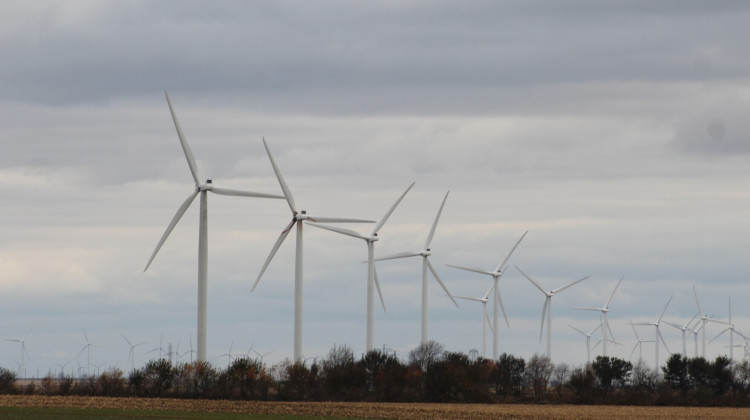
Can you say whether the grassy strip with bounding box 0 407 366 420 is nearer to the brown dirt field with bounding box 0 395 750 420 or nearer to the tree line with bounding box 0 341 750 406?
the brown dirt field with bounding box 0 395 750 420

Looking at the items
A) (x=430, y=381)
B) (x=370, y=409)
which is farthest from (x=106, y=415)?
(x=430, y=381)

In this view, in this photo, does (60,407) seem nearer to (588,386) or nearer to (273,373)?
(273,373)

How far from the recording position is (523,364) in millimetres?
142125

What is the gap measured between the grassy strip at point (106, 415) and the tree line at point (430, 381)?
797 inches

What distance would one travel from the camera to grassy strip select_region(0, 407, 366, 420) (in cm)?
8672

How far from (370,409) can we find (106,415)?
22.6 m

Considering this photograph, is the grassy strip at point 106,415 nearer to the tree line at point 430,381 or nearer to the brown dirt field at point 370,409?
the brown dirt field at point 370,409

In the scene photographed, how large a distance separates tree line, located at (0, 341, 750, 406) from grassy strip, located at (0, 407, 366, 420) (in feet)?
66.4

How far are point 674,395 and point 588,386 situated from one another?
9.64 m

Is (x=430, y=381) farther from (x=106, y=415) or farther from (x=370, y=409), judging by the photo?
(x=106, y=415)

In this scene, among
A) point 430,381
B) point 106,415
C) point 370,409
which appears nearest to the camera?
point 106,415

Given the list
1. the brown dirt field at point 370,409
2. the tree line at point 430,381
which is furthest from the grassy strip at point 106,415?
the tree line at point 430,381

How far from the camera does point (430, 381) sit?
125 meters

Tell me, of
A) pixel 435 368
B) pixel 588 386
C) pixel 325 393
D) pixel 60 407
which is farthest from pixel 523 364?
pixel 60 407
